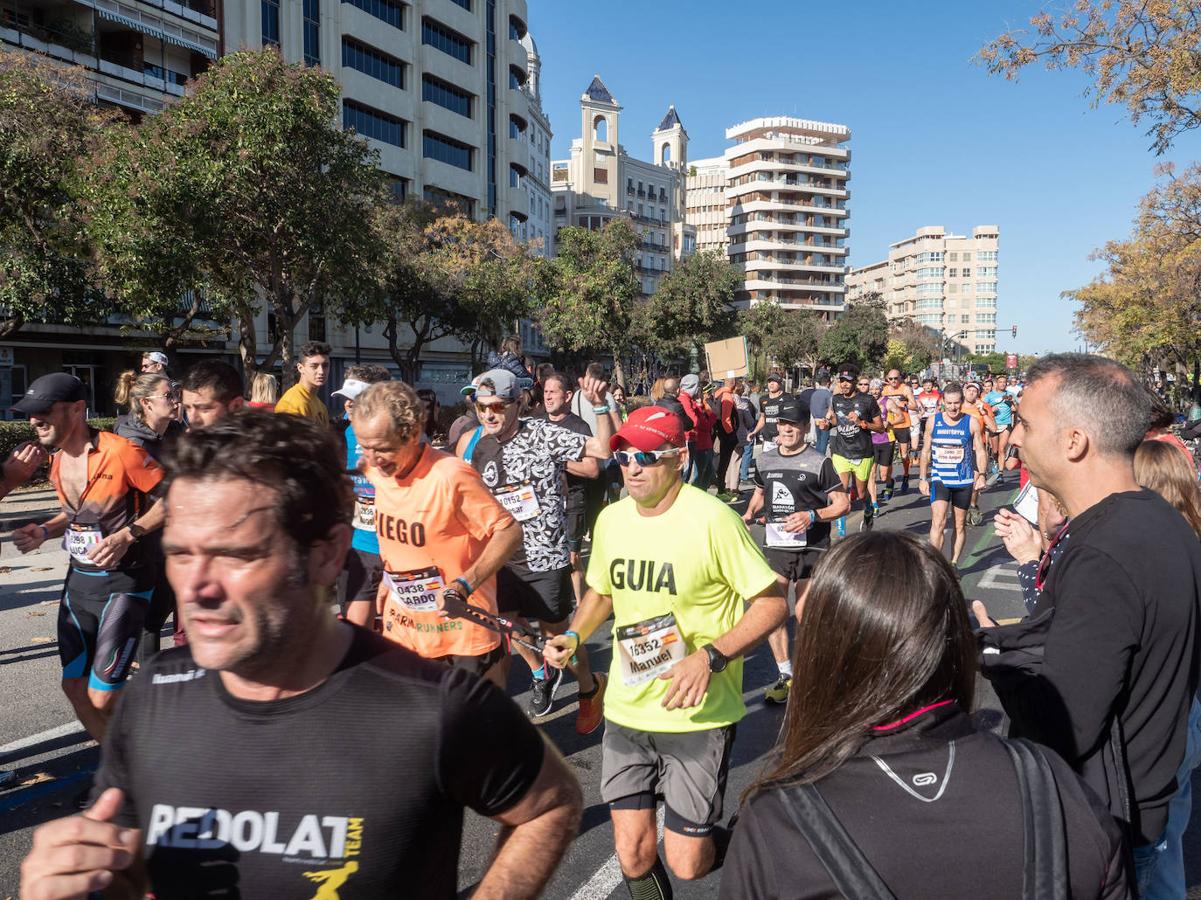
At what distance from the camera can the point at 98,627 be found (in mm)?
4238

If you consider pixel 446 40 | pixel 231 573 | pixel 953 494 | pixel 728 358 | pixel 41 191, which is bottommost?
pixel 953 494

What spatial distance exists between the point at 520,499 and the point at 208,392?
6.02 ft

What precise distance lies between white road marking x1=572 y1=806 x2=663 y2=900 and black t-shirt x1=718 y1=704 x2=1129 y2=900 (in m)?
2.30

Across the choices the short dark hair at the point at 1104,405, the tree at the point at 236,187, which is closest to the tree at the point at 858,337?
the tree at the point at 236,187

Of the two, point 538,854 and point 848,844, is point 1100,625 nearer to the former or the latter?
point 848,844

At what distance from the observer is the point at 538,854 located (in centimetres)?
162

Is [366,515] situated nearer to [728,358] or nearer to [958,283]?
[728,358]

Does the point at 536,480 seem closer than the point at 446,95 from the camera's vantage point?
Yes

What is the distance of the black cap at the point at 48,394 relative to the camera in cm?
423

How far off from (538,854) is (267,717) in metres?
0.53

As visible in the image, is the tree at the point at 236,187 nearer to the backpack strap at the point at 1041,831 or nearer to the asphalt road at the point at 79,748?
the asphalt road at the point at 79,748

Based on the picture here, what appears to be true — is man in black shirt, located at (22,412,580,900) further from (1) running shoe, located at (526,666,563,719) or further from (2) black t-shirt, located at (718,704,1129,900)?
(1) running shoe, located at (526,666,563,719)

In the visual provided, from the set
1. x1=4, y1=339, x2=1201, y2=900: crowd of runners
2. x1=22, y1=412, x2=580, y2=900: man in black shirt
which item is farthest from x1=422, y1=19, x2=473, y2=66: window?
x1=22, y1=412, x2=580, y2=900: man in black shirt

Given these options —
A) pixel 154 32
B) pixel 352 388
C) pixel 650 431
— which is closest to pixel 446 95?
pixel 154 32
